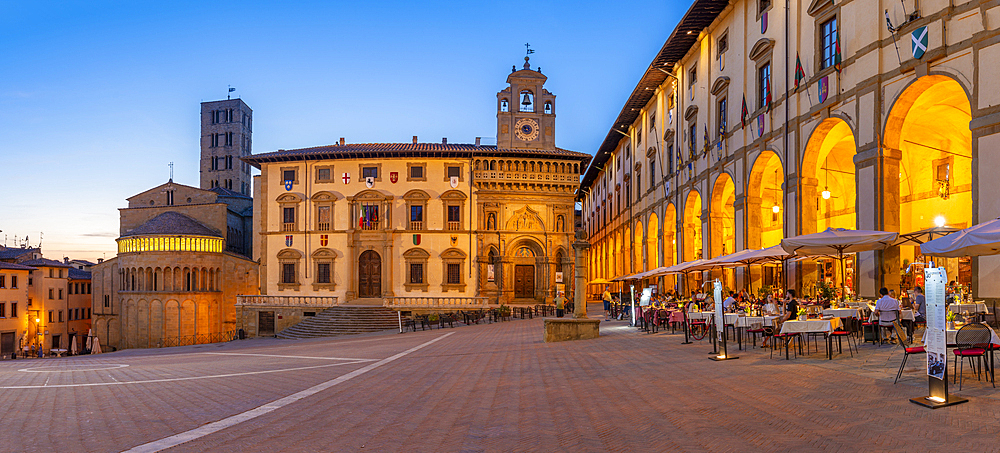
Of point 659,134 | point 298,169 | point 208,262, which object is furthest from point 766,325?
point 208,262

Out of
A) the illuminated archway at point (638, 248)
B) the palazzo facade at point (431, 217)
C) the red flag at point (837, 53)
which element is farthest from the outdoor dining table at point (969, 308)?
the palazzo facade at point (431, 217)

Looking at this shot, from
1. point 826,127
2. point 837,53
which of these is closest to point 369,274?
point 826,127

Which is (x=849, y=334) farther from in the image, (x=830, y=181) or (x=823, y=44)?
(x=830, y=181)

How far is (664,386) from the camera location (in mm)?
10203

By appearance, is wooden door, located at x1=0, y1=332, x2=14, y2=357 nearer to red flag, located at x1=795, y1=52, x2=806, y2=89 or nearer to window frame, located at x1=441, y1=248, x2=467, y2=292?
window frame, located at x1=441, y1=248, x2=467, y2=292

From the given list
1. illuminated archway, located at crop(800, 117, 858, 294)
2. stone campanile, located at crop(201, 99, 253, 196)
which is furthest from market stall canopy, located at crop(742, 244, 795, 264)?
stone campanile, located at crop(201, 99, 253, 196)

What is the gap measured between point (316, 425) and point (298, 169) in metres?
46.3

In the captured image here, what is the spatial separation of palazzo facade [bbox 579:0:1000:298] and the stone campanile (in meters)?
66.7

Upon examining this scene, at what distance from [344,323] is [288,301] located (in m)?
8.78

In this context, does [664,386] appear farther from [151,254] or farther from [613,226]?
[151,254]

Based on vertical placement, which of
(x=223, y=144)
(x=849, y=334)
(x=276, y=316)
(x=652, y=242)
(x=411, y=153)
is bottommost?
(x=276, y=316)

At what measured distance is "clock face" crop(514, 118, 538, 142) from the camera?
2025 inches

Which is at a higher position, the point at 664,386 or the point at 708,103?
the point at 708,103

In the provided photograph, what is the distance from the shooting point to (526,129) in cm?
5150
